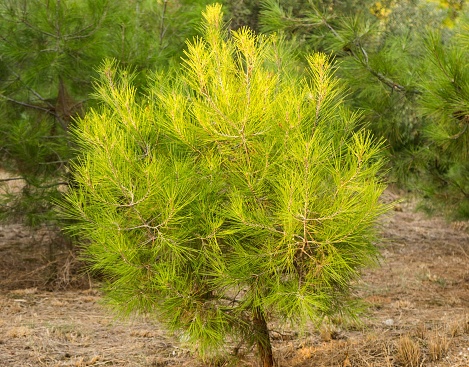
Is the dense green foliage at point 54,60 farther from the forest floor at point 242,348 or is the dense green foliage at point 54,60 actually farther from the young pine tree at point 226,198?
the young pine tree at point 226,198

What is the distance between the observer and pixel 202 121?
352 cm

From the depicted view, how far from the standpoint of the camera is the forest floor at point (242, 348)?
15.2 feet

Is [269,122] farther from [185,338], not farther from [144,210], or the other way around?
[185,338]

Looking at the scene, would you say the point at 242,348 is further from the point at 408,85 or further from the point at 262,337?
the point at 408,85

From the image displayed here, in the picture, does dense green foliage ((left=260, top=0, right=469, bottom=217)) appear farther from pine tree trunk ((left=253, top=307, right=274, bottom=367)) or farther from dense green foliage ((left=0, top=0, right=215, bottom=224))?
pine tree trunk ((left=253, top=307, right=274, bottom=367))

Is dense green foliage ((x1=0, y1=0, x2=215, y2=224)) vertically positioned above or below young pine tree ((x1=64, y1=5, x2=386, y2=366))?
above

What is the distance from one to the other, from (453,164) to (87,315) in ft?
15.7

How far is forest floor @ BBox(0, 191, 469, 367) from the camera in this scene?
4.64m

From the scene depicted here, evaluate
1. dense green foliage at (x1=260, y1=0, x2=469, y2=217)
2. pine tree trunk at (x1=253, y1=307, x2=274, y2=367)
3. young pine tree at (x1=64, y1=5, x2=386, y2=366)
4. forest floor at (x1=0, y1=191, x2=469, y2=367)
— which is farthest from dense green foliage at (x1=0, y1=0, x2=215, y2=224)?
pine tree trunk at (x1=253, y1=307, x2=274, y2=367)

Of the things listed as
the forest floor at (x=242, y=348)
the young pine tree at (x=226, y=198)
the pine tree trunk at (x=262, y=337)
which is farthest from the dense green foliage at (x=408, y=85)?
the pine tree trunk at (x=262, y=337)

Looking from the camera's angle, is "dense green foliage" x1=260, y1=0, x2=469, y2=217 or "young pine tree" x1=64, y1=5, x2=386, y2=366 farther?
"dense green foliage" x1=260, y1=0, x2=469, y2=217

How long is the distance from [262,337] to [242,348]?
86cm

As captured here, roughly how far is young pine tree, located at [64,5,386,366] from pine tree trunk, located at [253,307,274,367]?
183mm

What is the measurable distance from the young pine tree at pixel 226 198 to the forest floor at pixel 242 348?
22.1 inches
